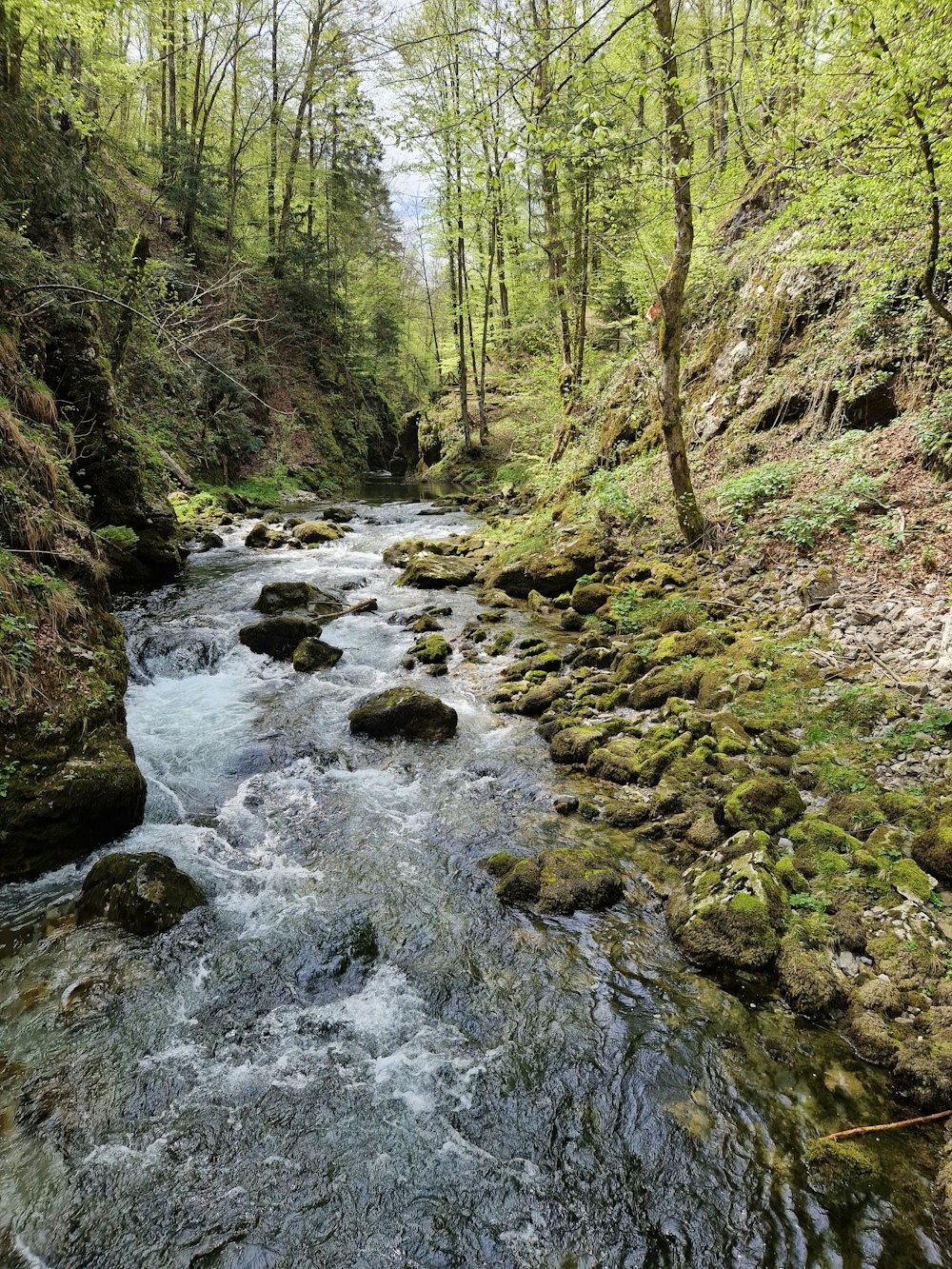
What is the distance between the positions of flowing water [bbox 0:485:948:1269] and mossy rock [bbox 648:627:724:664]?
10.3 ft

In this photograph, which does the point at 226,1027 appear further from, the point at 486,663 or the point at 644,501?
the point at 644,501

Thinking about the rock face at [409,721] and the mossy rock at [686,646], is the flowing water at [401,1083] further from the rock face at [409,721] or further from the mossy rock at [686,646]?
the mossy rock at [686,646]

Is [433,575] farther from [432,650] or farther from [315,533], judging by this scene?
[315,533]

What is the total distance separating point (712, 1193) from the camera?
309 centimetres

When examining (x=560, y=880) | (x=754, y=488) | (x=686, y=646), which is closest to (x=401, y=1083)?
(x=560, y=880)

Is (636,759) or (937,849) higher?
(937,849)

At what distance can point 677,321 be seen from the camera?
364 inches

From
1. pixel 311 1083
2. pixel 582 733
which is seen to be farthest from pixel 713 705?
pixel 311 1083

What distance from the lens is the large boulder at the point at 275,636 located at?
10.2 meters

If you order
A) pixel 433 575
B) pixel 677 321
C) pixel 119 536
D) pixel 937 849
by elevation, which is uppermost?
pixel 677 321

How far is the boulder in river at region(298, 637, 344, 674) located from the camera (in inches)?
381

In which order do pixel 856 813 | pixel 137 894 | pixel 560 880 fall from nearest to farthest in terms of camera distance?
pixel 137 894 < pixel 856 813 < pixel 560 880

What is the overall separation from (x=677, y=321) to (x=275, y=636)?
787cm

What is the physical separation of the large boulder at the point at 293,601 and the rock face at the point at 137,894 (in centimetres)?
701
